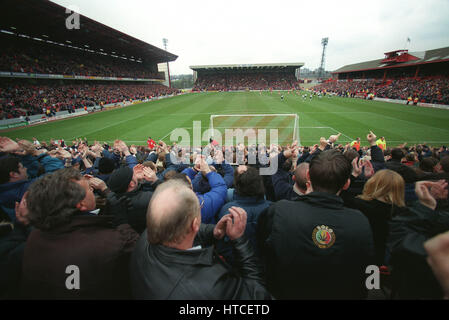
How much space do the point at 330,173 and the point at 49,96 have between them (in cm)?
4077

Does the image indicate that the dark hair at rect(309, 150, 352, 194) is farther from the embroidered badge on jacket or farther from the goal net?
the goal net

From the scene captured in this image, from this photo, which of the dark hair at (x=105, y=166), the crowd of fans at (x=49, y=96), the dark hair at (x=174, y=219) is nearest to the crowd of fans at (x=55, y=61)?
the crowd of fans at (x=49, y=96)

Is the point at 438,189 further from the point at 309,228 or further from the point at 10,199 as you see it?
the point at 10,199

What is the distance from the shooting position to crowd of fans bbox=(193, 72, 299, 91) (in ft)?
226

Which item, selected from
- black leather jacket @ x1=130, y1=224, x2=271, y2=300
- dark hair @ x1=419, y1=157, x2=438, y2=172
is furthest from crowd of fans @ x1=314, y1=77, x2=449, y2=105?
black leather jacket @ x1=130, y1=224, x2=271, y2=300

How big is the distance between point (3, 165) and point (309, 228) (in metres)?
4.08

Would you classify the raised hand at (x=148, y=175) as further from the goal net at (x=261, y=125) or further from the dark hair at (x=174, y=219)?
the goal net at (x=261, y=125)

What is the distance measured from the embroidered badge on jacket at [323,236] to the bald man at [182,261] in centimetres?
54

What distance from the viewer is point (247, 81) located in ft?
235

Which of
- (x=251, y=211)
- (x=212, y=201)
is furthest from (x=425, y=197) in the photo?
(x=212, y=201)

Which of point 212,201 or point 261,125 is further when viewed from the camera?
point 261,125

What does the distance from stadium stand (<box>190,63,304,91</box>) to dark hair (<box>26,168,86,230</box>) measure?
233 feet

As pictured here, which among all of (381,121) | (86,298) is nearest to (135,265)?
(86,298)

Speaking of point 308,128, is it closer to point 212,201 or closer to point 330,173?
point 212,201
